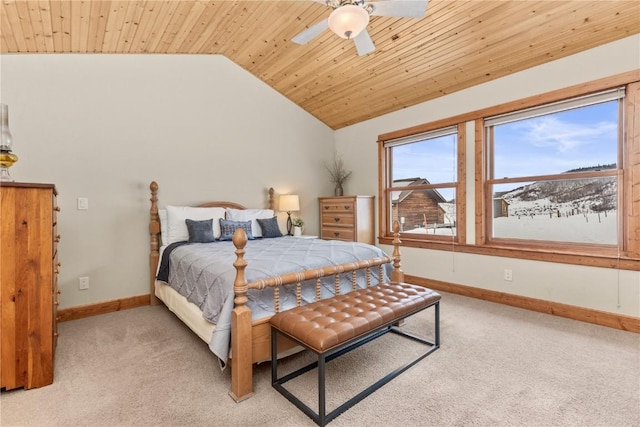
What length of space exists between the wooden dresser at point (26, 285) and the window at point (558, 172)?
3970 millimetres

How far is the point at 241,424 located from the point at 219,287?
763 mm

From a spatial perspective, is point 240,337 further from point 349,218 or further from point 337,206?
point 337,206

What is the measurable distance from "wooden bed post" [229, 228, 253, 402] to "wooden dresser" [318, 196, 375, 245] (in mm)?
2783

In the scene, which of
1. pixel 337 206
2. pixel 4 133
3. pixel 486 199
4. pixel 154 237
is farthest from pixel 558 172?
pixel 4 133

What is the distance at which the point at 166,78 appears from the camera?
359 centimetres

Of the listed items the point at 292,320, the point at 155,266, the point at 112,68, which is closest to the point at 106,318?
the point at 155,266

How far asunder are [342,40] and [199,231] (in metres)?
2.55

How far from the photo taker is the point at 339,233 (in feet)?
15.3

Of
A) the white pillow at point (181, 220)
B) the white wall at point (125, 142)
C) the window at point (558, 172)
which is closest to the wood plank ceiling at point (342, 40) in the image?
the white wall at point (125, 142)

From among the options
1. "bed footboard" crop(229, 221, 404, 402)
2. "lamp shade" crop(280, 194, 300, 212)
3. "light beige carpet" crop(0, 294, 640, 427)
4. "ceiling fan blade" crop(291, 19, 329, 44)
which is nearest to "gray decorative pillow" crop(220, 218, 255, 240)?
"lamp shade" crop(280, 194, 300, 212)

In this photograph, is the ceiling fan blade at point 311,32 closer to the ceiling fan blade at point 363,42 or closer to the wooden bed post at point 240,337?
the ceiling fan blade at point 363,42

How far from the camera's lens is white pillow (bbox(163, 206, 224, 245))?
10.9 ft

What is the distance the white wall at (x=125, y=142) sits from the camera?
291 cm

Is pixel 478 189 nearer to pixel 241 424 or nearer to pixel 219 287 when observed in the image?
pixel 219 287
